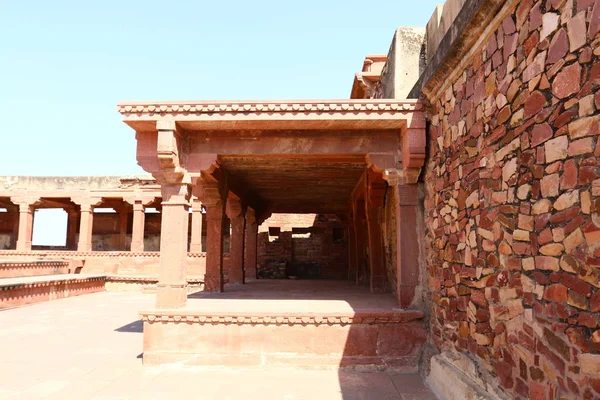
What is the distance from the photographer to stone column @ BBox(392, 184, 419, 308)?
5.20m

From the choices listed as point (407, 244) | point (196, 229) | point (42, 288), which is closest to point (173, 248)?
point (407, 244)

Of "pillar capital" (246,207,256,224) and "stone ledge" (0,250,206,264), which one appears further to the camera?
"stone ledge" (0,250,206,264)

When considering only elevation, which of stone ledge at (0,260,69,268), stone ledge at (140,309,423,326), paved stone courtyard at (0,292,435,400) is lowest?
paved stone courtyard at (0,292,435,400)

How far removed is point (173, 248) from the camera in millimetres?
5344

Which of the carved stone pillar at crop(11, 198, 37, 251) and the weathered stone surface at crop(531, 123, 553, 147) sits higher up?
the carved stone pillar at crop(11, 198, 37, 251)

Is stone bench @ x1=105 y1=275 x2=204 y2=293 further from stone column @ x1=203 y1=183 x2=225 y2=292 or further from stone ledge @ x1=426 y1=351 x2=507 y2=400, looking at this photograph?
stone ledge @ x1=426 y1=351 x2=507 y2=400

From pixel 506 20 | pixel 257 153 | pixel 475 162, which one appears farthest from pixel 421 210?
pixel 506 20

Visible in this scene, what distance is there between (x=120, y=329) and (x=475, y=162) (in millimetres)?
6259

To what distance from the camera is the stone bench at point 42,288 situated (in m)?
9.65

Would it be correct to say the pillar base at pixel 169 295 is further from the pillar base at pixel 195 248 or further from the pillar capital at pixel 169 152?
the pillar base at pixel 195 248

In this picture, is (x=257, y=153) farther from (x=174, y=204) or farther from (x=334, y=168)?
(x=334, y=168)

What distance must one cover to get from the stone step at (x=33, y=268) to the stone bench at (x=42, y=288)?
1.25 metres

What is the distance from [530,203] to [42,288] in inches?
450

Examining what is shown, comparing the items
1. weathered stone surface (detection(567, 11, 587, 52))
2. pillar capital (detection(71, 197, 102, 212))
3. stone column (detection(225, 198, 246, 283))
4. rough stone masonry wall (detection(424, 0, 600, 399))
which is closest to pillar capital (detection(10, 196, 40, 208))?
pillar capital (detection(71, 197, 102, 212))
